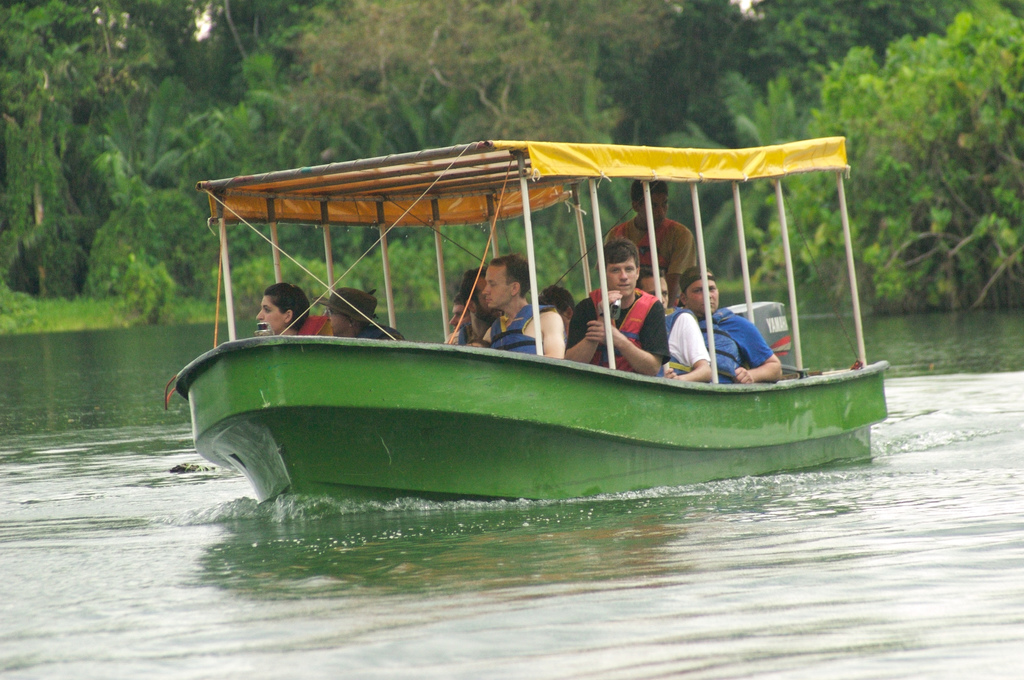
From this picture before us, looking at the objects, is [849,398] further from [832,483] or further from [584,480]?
[584,480]

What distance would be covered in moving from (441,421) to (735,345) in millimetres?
2501

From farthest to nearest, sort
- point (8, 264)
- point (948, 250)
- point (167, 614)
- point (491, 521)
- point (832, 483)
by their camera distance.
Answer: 1. point (8, 264)
2. point (948, 250)
3. point (832, 483)
4. point (491, 521)
5. point (167, 614)

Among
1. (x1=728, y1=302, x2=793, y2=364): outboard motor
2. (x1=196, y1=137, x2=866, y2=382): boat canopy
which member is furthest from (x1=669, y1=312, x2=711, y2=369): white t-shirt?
(x1=728, y1=302, x2=793, y2=364): outboard motor

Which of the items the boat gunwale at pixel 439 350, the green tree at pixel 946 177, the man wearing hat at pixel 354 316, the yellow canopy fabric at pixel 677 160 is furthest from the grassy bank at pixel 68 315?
the boat gunwale at pixel 439 350

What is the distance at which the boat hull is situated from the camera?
6.50m

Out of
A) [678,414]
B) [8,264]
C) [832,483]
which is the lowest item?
[832,483]

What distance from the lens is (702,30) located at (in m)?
45.3

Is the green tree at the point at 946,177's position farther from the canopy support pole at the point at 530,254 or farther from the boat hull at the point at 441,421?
the canopy support pole at the point at 530,254

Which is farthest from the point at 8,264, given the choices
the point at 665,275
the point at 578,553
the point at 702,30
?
the point at 578,553

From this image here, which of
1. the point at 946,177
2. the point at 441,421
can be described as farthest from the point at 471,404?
the point at 946,177

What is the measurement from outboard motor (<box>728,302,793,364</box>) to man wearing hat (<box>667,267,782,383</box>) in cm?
89

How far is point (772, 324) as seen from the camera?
9.62m

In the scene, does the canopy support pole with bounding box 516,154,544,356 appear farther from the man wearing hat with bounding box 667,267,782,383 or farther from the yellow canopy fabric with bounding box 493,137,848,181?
the man wearing hat with bounding box 667,267,782,383

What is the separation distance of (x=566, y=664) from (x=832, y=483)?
4.37 metres
